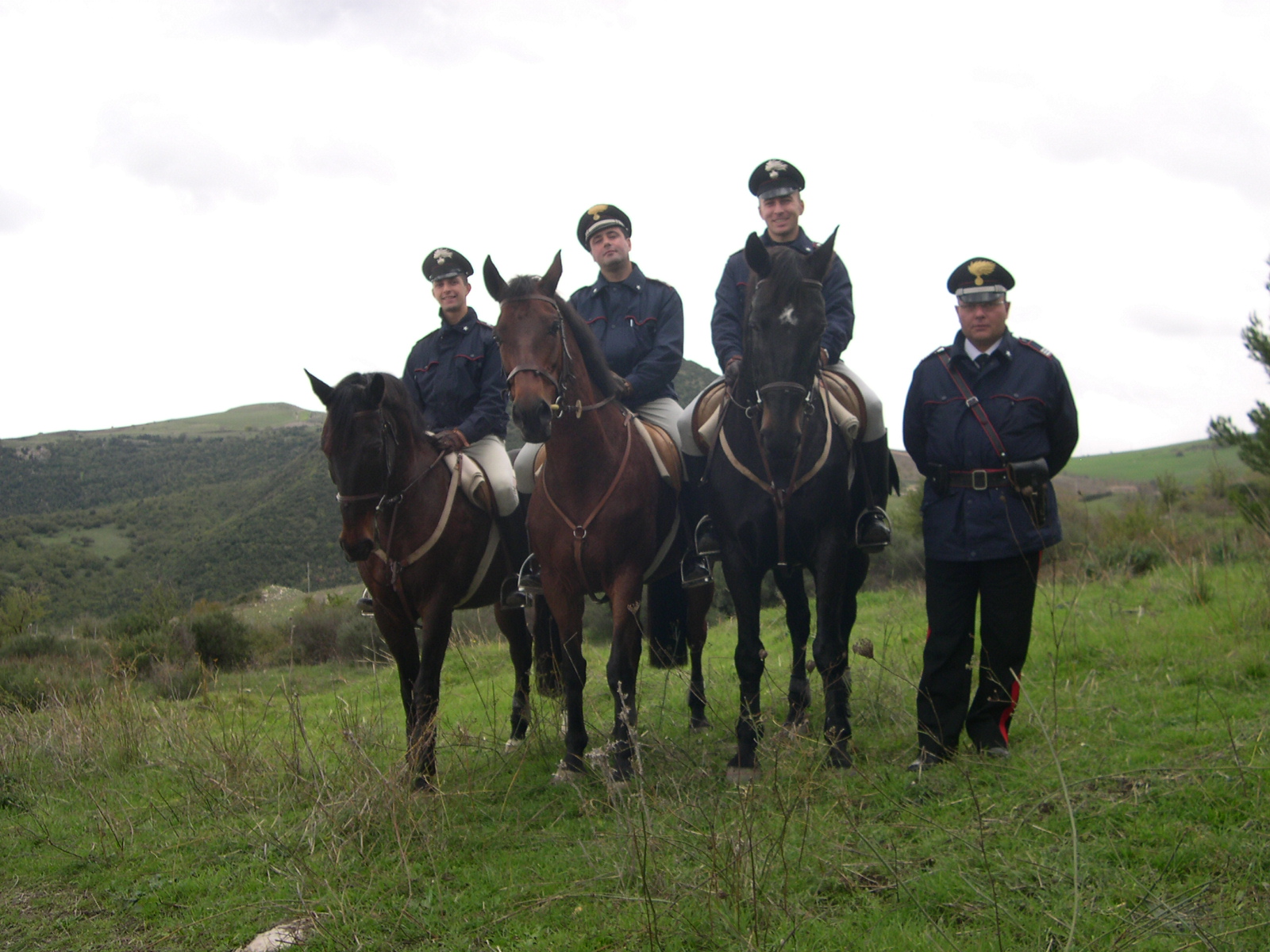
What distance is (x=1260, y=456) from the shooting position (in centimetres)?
2378

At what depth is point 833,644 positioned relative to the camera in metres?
5.29

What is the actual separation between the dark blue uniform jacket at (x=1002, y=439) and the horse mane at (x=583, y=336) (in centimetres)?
198

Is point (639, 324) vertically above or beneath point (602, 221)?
beneath

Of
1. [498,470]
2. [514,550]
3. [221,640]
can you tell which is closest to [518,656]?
[514,550]

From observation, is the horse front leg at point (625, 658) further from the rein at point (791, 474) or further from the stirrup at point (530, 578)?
the rein at point (791, 474)

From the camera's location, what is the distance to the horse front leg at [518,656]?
7.20 m

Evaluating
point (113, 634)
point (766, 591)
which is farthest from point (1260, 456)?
point (113, 634)

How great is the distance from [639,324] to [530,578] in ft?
6.59

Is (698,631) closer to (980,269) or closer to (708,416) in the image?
(708,416)

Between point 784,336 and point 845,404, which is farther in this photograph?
point 845,404

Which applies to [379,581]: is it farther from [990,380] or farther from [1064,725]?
[1064,725]

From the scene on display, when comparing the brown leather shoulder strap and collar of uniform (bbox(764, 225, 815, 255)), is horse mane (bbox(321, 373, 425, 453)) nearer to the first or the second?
collar of uniform (bbox(764, 225, 815, 255))

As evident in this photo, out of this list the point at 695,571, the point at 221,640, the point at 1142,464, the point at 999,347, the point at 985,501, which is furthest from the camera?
the point at 1142,464

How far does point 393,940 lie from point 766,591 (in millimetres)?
15451
